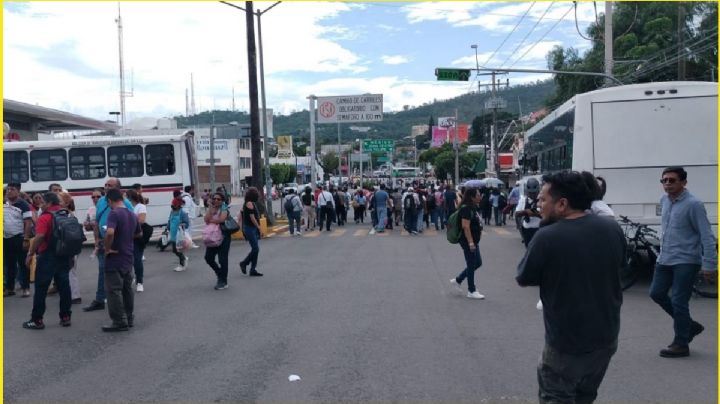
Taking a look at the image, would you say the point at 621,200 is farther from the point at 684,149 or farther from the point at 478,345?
the point at 478,345

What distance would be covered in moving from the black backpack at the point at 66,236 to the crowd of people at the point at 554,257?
55mm

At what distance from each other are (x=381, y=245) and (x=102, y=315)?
10310 mm

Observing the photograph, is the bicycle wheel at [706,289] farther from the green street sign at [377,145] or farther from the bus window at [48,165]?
the green street sign at [377,145]

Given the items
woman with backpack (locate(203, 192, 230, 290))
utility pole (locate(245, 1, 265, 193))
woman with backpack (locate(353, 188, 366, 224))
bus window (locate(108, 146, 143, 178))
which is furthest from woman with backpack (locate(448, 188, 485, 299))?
woman with backpack (locate(353, 188, 366, 224))

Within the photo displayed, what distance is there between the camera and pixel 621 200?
11508mm

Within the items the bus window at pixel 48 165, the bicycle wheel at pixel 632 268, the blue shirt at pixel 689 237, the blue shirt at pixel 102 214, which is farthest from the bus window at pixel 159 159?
the blue shirt at pixel 689 237

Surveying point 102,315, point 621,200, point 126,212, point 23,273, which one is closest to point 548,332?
point 126,212

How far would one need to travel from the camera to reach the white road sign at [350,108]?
32.3 m

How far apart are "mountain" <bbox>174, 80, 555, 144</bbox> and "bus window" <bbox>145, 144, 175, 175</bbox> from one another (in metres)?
83.5

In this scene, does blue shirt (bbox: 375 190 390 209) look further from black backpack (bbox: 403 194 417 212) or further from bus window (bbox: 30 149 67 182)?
bus window (bbox: 30 149 67 182)

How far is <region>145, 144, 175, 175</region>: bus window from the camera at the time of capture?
2014 cm

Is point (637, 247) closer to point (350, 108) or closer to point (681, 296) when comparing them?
point (681, 296)

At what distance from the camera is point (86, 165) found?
20391mm

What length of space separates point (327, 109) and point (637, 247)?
75.8 feet
